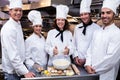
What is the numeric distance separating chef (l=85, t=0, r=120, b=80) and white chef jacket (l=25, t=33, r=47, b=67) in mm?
563

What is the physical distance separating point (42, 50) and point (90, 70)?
0.67 metres

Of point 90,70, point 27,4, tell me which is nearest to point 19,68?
point 90,70

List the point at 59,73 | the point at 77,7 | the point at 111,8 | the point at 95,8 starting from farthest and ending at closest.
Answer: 1. the point at 77,7
2. the point at 95,8
3. the point at 111,8
4. the point at 59,73

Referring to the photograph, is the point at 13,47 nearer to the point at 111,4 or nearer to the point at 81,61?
the point at 81,61

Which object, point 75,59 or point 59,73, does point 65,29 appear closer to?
point 75,59

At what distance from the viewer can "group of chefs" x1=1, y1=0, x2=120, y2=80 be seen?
2.25 metres

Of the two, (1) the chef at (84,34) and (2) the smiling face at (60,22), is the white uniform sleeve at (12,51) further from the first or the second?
(1) the chef at (84,34)

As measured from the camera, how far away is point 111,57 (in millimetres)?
2229

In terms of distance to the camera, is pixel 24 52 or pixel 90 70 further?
pixel 24 52

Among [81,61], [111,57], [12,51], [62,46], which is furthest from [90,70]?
[12,51]

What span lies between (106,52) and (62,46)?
58 cm

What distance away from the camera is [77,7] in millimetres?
3832

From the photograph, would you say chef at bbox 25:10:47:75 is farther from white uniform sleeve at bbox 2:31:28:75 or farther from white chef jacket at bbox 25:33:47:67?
white uniform sleeve at bbox 2:31:28:75

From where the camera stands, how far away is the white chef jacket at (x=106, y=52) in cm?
224
